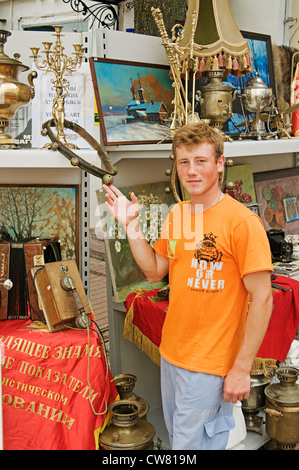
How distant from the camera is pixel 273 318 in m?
2.33

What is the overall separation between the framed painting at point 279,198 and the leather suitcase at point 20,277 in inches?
64.7

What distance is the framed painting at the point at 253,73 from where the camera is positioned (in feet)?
9.43

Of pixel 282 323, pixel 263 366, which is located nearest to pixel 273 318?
pixel 282 323

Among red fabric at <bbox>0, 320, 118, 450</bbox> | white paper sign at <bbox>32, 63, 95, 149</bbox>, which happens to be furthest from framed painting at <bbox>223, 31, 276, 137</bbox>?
red fabric at <bbox>0, 320, 118, 450</bbox>

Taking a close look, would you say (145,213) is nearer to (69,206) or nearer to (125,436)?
(69,206)

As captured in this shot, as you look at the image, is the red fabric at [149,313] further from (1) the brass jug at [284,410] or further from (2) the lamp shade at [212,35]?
(2) the lamp shade at [212,35]

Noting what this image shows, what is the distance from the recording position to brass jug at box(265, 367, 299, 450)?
7.42 feet

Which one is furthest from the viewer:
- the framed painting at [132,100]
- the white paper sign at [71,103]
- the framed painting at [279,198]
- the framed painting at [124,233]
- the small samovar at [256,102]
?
the framed painting at [279,198]

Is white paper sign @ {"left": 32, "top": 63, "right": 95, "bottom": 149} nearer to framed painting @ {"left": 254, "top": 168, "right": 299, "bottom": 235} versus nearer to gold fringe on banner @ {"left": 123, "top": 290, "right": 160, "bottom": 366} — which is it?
gold fringe on banner @ {"left": 123, "top": 290, "right": 160, "bottom": 366}

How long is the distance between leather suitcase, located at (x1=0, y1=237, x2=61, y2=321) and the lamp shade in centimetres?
112

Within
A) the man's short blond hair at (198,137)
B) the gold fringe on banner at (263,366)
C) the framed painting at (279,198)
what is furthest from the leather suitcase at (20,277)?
the framed painting at (279,198)

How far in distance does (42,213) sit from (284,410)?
138 centimetres
